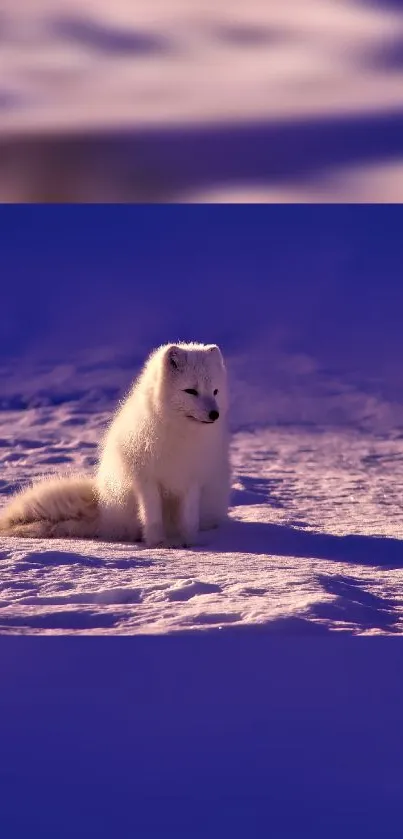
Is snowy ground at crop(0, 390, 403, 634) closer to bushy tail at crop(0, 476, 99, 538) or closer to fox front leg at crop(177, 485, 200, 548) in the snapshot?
fox front leg at crop(177, 485, 200, 548)

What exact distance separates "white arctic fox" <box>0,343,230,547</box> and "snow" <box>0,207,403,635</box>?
0.19 meters

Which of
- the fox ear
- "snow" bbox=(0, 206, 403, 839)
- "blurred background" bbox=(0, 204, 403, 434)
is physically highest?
"blurred background" bbox=(0, 204, 403, 434)

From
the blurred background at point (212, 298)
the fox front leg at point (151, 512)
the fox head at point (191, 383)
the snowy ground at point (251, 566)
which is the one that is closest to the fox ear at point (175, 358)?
the fox head at point (191, 383)

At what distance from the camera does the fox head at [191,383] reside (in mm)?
4656

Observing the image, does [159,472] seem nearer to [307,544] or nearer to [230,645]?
[307,544]

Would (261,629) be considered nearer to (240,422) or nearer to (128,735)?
(128,735)

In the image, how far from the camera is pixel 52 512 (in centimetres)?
504

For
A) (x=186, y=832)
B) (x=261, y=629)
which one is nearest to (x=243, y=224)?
(x=261, y=629)

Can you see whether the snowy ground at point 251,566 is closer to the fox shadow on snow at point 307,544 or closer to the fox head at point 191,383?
the fox shadow on snow at point 307,544

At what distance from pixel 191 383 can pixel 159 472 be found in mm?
404

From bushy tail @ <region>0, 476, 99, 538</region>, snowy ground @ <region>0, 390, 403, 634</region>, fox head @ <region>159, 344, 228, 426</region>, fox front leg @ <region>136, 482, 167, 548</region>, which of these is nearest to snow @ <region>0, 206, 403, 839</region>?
snowy ground @ <region>0, 390, 403, 634</region>

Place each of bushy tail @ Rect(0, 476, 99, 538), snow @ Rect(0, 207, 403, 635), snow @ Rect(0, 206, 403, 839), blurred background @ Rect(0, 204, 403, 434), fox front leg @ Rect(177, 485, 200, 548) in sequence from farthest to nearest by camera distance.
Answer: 1. blurred background @ Rect(0, 204, 403, 434)
2. bushy tail @ Rect(0, 476, 99, 538)
3. fox front leg @ Rect(177, 485, 200, 548)
4. snow @ Rect(0, 207, 403, 635)
5. snow @ Rect(0, 206, 403, 839)

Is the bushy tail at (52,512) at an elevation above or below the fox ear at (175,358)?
below

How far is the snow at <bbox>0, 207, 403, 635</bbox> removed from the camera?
11.6 ft
